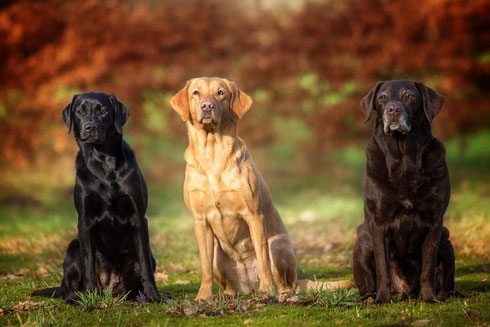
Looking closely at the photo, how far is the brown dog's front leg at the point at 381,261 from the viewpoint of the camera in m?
3.97

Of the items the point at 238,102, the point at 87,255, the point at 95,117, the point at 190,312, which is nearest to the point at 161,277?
the point at 87,255

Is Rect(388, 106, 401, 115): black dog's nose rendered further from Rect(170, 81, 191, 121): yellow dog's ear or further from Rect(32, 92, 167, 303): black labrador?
Rect(32, 92, 167, 303): black labrador

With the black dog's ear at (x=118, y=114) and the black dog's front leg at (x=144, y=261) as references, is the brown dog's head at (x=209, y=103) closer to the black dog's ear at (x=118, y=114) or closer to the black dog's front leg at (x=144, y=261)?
the black dog's ear at (x=118, y=114)

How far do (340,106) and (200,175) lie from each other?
8.20 m

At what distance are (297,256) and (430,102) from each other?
312cm

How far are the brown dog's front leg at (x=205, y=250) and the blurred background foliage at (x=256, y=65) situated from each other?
7.95 metres

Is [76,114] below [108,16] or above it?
below

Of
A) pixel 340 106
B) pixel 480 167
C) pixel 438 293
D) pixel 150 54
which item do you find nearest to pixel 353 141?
pixel 340 106

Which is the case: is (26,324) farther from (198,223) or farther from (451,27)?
(451,27)

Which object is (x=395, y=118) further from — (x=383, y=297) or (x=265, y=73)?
(x=265, y=73)

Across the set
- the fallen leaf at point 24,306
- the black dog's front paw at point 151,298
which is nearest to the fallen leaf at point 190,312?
the black dog's front paw at point 151,298

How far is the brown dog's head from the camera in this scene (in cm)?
431

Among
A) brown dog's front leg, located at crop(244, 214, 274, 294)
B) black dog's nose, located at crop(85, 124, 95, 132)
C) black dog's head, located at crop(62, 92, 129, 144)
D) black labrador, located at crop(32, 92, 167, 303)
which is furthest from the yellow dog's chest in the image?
black dog's nose, located at crop(85, 124, 95, 132)

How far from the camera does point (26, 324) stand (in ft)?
10.8
